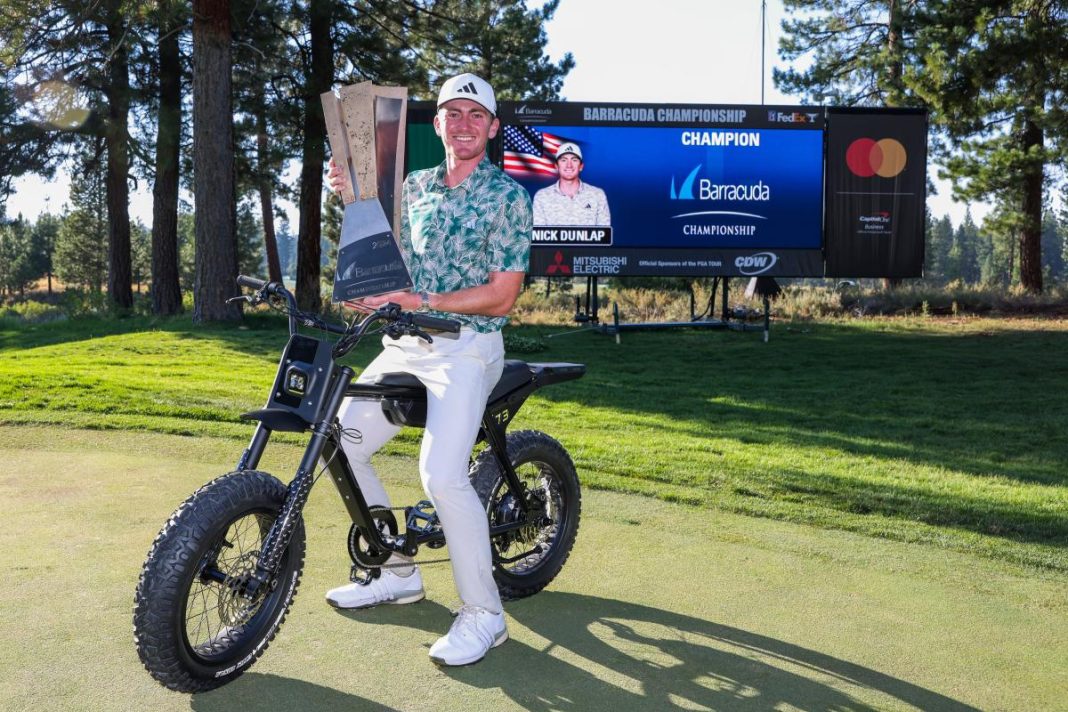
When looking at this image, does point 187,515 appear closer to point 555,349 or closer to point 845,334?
point 555,349

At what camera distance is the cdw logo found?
19859 millimetres

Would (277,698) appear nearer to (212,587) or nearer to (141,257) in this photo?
(212,587)

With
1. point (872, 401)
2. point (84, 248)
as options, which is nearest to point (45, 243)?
point (84, 248)

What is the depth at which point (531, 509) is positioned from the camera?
15.6 ft

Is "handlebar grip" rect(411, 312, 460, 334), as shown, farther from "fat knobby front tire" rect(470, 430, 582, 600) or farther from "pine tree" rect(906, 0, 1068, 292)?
"pine tree" rect(906, 0, 1068, 292)

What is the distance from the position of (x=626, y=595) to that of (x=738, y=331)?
1572cm

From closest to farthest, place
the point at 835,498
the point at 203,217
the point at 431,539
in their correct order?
the point at 431,539
the point at 835,498
the point at 203,217

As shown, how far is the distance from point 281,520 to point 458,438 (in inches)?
28.5

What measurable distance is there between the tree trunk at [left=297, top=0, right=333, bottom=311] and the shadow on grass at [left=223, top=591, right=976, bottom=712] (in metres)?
20.2

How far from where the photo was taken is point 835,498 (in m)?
6.89

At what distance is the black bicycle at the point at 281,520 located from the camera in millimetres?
3398

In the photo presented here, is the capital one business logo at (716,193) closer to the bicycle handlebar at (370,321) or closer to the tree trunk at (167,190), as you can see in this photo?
the tree trunk at (167,190)

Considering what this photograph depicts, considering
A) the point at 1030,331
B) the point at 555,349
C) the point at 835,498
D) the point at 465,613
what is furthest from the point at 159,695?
the point at 1030,331

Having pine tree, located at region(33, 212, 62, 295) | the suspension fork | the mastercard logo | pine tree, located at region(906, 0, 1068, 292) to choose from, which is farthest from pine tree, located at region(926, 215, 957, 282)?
the suspension fork
